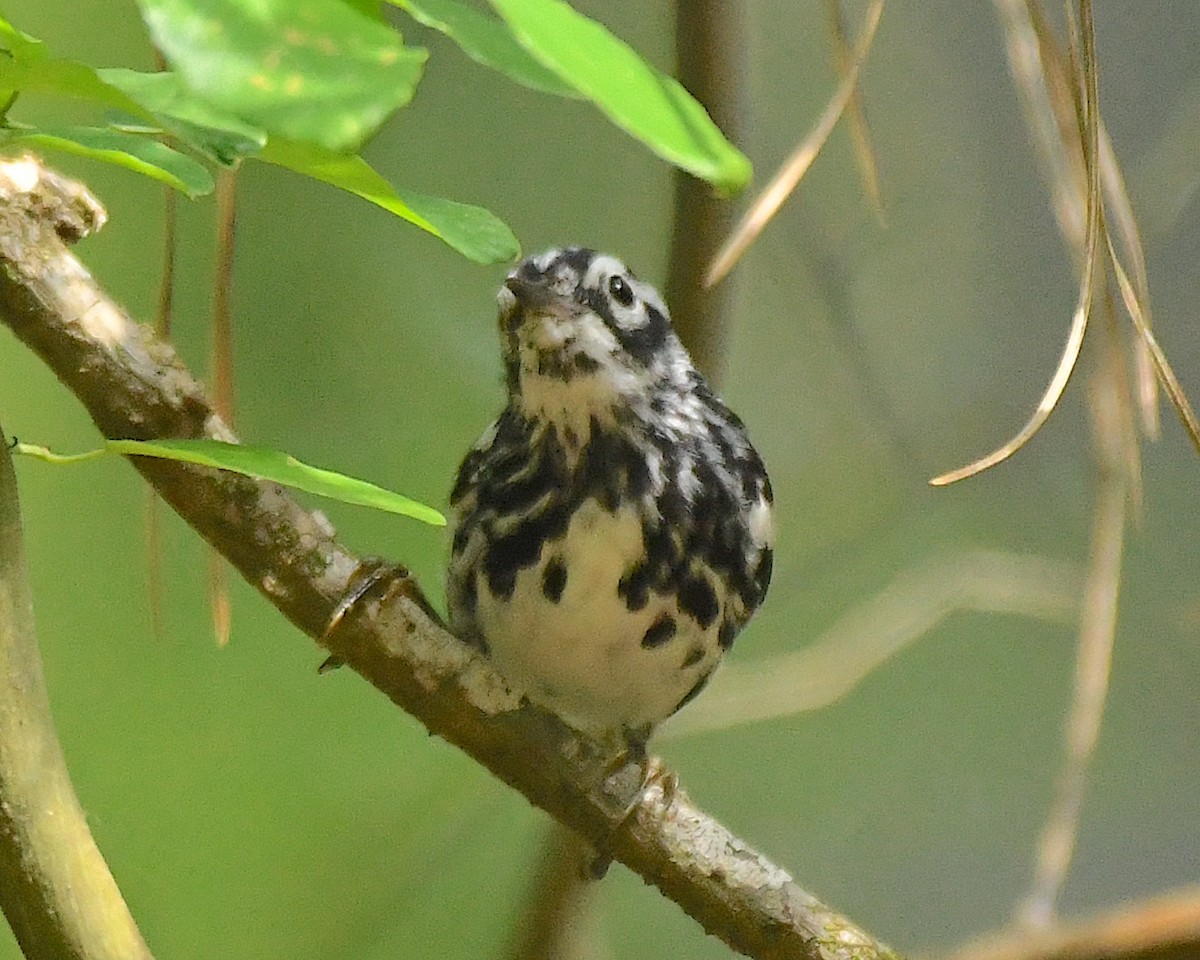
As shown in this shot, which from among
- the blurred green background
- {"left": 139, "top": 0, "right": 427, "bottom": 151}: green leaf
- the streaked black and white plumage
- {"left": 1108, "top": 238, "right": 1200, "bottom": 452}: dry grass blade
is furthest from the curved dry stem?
the blurred green background

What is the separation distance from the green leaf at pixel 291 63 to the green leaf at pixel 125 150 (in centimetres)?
21

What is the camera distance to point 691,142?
0.93 feet

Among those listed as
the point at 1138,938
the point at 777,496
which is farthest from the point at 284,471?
the point at 777,496

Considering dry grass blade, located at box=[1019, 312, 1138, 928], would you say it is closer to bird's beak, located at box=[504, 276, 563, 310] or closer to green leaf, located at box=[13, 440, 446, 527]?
bird's beak, located at box=[504, 276, 563, 310]

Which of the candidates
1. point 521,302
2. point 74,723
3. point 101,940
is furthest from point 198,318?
point 101,940

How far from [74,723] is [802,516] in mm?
1068

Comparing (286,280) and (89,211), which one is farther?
(286,280)

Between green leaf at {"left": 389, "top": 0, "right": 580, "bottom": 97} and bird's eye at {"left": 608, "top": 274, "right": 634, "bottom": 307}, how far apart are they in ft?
2.04

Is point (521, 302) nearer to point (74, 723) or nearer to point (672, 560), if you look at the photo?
point (672, 560)

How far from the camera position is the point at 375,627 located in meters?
0.74

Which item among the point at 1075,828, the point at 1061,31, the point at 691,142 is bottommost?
the point at 1075,828

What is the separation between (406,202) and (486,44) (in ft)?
0.35

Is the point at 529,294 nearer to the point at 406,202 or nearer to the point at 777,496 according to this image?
the point at 406,202

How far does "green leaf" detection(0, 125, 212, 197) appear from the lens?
1.53 ft
